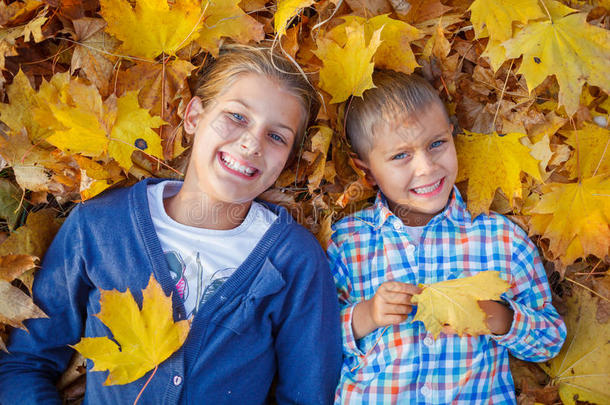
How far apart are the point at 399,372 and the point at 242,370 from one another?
584 millimetres

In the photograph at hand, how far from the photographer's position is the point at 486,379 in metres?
1.83

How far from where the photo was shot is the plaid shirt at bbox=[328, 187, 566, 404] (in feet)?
5.87

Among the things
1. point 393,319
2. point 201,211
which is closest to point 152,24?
point 201,211

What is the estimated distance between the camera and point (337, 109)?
192 cm

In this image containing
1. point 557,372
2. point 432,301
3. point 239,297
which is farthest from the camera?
point 557,372

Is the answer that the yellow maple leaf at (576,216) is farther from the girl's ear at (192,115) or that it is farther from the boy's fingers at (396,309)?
the girl's ear at (192,115)

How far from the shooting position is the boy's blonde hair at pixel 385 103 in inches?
69.9

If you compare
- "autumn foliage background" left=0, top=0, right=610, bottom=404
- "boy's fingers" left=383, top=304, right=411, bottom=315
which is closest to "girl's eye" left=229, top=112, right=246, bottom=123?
"autumn foliage background" left=0, top=0, right=610, bottom=404

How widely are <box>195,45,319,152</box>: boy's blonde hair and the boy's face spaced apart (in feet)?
1.02

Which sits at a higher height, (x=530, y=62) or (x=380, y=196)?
(x=530, y=62)

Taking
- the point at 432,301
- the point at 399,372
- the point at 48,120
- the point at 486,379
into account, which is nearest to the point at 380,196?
the point at 432,301

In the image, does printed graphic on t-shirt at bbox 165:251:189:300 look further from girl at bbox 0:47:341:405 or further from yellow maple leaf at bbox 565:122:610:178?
yellow maple leaf at bbox 565:122:610:178

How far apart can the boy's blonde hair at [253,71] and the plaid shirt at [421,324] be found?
0.53m

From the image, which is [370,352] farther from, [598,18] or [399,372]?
[598,18]
